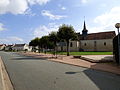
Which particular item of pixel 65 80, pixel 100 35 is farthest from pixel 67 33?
pixel 100 35

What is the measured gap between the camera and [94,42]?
3152 inches

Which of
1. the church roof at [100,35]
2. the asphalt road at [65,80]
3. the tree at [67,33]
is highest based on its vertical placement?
the church roof at [100,35]

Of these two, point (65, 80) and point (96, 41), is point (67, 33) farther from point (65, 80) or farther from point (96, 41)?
point (96, 41)

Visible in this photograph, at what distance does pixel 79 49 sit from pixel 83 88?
77495mm

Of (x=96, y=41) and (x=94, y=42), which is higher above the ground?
(x=96, y=41)

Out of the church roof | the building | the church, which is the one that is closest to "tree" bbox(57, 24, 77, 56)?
the church

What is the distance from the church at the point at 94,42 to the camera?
2936 inches

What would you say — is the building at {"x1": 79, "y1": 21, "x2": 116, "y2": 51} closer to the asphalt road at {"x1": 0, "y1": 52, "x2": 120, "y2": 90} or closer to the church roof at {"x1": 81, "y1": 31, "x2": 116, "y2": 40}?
the church roof at {"x1": 81, "y1": 31, "x2": 116, "y2": 40}

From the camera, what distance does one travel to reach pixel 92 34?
3361 inches

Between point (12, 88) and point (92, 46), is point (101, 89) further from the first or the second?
point (92, 46)

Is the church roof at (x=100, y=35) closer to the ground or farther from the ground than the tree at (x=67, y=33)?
farther from the ground

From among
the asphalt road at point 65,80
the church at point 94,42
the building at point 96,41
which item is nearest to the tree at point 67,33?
the asphalt road at point 65,80

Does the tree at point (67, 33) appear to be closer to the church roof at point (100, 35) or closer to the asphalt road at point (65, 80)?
the asphalt road at point (65, 80)

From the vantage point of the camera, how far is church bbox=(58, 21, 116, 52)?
245 ft
